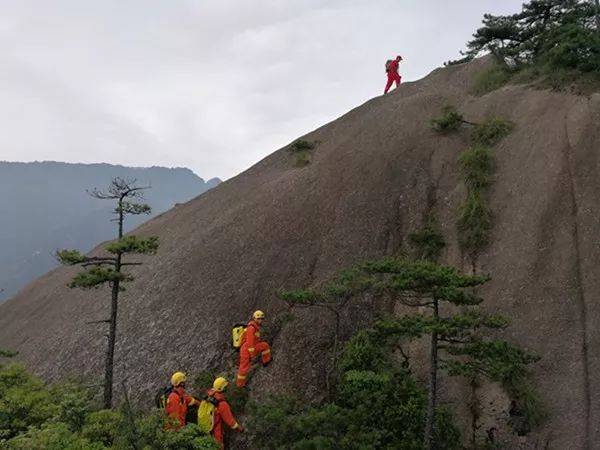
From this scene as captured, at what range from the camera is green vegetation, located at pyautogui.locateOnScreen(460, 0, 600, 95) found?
2061 cm

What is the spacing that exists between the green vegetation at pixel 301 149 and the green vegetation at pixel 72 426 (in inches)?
600

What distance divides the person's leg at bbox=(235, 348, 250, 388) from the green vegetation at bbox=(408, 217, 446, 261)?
271 inches

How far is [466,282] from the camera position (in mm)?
10062

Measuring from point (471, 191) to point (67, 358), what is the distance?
16.7 meters

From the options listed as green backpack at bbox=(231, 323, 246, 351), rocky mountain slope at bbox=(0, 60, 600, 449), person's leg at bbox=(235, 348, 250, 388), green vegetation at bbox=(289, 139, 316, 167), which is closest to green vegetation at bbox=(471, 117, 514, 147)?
rocky mountain slope at bbox=(0, 60, 600, 449)

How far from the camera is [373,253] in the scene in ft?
59.7

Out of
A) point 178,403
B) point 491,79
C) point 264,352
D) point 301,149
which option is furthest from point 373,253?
point 491,79

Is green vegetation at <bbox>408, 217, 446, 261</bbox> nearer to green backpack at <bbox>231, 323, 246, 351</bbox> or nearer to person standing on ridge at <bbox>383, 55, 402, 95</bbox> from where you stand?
green backpack at <bbox>231, 323, 246, 351</bbox>

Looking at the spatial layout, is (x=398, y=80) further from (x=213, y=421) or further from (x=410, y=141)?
(x=213, y=421)

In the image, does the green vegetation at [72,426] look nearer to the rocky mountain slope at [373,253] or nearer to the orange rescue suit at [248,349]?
the rocky mountain slope at [373,253]

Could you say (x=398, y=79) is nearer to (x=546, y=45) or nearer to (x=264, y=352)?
(x=546, y=45)

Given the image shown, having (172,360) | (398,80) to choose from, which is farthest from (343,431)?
(398,80)

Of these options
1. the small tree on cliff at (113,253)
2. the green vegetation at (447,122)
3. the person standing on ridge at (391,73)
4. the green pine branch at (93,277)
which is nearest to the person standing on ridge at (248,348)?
the small tree on cliff at (113,253)

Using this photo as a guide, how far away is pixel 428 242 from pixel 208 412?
934 cm
